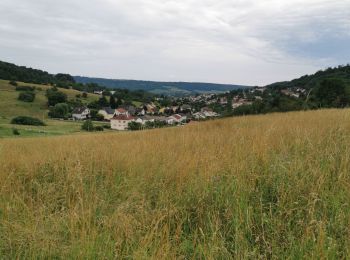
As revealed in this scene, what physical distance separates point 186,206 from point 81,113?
9248 centimetres

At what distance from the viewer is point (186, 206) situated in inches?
108

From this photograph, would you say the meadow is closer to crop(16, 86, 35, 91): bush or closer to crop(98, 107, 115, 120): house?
crop(98, 107, 115, 120): house

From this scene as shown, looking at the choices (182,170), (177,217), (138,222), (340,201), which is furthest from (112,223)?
(340,201)

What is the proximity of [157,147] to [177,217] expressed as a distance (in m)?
2.70

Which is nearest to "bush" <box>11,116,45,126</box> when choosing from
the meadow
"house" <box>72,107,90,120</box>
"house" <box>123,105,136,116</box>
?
"house" <box>72,107,90,120</box>

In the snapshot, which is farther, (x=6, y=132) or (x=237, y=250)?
(x=6, y=132)

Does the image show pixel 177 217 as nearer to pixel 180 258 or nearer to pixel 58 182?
pixel 180 258

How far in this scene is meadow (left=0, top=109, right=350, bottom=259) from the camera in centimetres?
207

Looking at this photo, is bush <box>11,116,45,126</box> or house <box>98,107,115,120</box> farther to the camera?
house <box>98,107,115,120</box>

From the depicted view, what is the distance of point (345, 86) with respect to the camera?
31.5 meters

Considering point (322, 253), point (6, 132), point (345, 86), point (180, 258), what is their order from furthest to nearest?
point (6, 132) < point (345, 86) < point (180, 258) < point (322, 253)

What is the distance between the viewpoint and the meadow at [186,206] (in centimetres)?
207

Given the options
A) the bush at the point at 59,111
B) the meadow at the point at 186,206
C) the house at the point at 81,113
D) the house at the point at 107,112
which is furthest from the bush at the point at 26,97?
the meadow at the point at 186,206

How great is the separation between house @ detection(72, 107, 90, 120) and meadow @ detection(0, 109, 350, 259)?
8510cm
